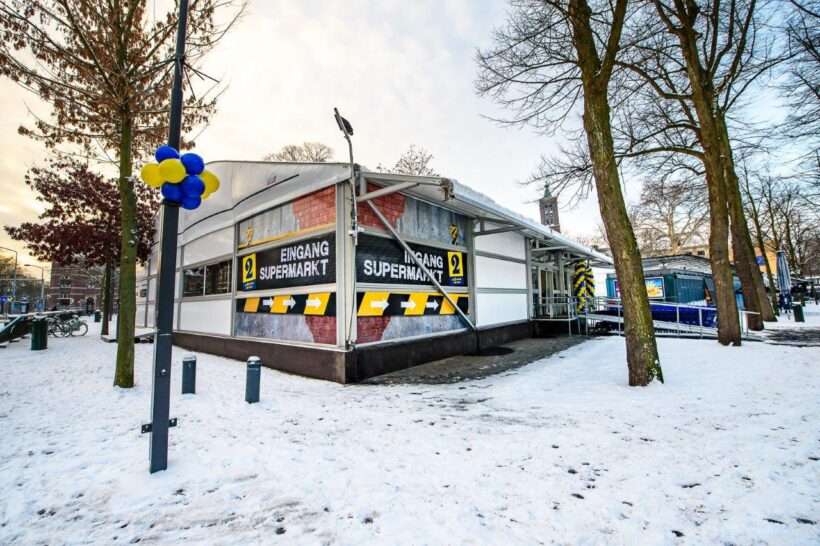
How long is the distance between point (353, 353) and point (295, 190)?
379cm

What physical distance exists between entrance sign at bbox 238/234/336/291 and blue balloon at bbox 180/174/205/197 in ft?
12.3

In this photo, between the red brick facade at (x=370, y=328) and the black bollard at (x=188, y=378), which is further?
the red brick facade at (x=370, y=328)

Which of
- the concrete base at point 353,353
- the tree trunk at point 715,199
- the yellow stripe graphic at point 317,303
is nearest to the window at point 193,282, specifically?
the concrete base at point 353,353

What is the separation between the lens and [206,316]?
36.2ft

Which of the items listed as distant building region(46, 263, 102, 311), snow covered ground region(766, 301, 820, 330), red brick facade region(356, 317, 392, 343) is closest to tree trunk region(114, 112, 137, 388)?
red brick facade region(356, 317, 392, 343)

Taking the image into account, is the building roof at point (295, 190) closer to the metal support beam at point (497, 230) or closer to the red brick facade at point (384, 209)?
the metal support beam at point (497, 230)

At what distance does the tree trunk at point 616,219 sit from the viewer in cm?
554

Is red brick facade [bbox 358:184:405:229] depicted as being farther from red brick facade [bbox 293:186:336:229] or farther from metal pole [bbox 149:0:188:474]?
metal pole [bbox 149:0:188:474]

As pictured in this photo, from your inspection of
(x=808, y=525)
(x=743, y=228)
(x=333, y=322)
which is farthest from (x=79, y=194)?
(x=743, y=228)

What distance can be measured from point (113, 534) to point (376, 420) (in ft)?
8.45

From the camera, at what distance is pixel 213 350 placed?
411 inches

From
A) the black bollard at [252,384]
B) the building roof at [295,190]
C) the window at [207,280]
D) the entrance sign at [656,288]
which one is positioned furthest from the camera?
the entrance sign at [656,288]

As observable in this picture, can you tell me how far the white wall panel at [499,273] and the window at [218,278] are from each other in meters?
7.06

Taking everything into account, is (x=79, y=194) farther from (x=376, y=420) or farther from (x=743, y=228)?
(x=743, y=228)
